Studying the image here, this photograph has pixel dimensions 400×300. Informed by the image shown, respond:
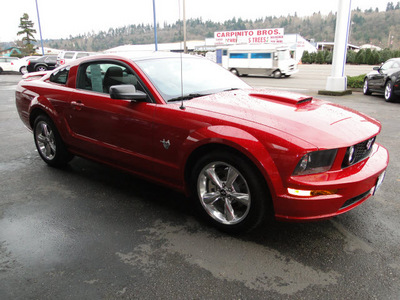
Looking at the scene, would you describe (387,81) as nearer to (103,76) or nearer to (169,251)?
(103,76)

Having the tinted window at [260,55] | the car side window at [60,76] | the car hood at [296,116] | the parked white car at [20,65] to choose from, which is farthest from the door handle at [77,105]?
the parked white car at [20,65]

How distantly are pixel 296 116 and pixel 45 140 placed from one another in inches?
136

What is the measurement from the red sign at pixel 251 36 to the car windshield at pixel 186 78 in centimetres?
4460

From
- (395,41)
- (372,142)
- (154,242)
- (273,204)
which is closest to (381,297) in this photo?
(273,204)

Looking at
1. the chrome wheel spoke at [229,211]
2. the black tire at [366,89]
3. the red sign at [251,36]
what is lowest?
the black tire at [366,89]

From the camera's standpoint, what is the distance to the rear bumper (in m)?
2.49

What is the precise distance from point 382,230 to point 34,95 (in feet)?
14.6

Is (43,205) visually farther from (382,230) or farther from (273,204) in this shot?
(382,230)

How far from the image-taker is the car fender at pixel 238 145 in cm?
255

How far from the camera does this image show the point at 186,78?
3.68 meters

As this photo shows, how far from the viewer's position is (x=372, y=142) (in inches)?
121

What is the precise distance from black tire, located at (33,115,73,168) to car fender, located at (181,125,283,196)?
7.35 feet

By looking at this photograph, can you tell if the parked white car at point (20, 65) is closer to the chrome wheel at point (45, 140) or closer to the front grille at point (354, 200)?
the chrome wheel at point (45, 140)

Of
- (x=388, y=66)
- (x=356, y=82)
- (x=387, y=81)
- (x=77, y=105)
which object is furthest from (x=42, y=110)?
(x=356, y=82)
